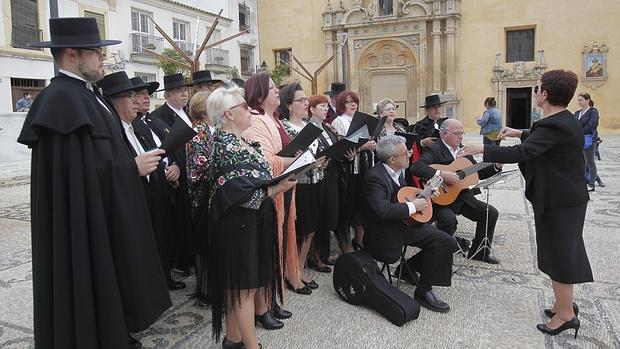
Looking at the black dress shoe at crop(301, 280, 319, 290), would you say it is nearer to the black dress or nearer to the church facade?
the black dress

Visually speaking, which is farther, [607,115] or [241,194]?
[607,115]

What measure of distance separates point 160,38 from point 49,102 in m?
21.5

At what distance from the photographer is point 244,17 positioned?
2836 cm

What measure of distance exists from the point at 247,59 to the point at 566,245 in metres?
27.1

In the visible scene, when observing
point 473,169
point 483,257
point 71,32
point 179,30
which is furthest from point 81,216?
point 179,30

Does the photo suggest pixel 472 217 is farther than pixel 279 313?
Yes

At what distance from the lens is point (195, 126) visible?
382 cm

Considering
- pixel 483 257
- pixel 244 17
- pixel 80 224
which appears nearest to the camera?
pixel 80 224

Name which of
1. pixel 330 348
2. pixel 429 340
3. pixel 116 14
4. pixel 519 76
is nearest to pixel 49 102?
pixel 330 348

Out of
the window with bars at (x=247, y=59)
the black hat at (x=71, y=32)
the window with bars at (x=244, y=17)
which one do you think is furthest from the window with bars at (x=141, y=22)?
the black hat at (x=71, y=32)

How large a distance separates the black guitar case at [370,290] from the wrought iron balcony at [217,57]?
2295 cm

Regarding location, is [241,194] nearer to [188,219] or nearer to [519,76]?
[188,219]

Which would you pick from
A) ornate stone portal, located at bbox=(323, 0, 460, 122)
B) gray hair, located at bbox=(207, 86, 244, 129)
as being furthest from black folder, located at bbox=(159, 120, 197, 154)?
ornate stone portal, located at bbox=(323, 0, 460, 122)

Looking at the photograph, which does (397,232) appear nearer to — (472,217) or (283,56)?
(472,217)
